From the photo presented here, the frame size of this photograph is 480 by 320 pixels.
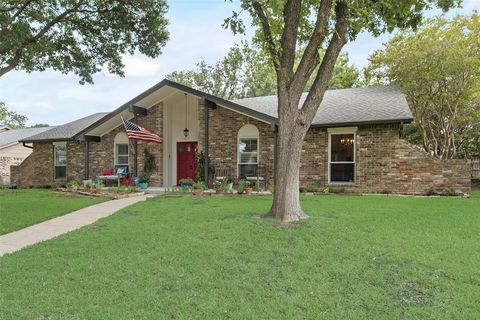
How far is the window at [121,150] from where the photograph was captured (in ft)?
53.8

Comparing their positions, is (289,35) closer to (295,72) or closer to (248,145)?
(295,72)

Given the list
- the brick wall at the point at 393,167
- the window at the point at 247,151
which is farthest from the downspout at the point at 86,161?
the brick wall at the point at 393,167

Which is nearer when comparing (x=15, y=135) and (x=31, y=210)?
(x=31, y=210)

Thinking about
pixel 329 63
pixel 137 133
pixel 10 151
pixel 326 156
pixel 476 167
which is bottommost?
pixel 476 167

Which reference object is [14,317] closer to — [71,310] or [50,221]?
[71,310]

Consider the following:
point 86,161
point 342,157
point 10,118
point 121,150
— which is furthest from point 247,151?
point 10,118

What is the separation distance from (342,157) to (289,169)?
6983 millimetres

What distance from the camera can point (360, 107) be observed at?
1382 cm

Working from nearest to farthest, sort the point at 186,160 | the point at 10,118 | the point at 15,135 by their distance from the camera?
the point at 186,160, the point at 15,135, the point at 10,118

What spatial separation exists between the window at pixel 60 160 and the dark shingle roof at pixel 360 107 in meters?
9.65

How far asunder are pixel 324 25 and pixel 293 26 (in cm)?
63

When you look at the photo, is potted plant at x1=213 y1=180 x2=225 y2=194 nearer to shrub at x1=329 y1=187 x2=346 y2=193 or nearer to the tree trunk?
shrub at x1=329 y1=187 x2=346 y2=193

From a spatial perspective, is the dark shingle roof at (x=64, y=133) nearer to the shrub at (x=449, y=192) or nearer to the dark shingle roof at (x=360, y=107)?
the dark shingle roof at (x=360, y=107)

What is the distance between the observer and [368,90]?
1611 centimetres
